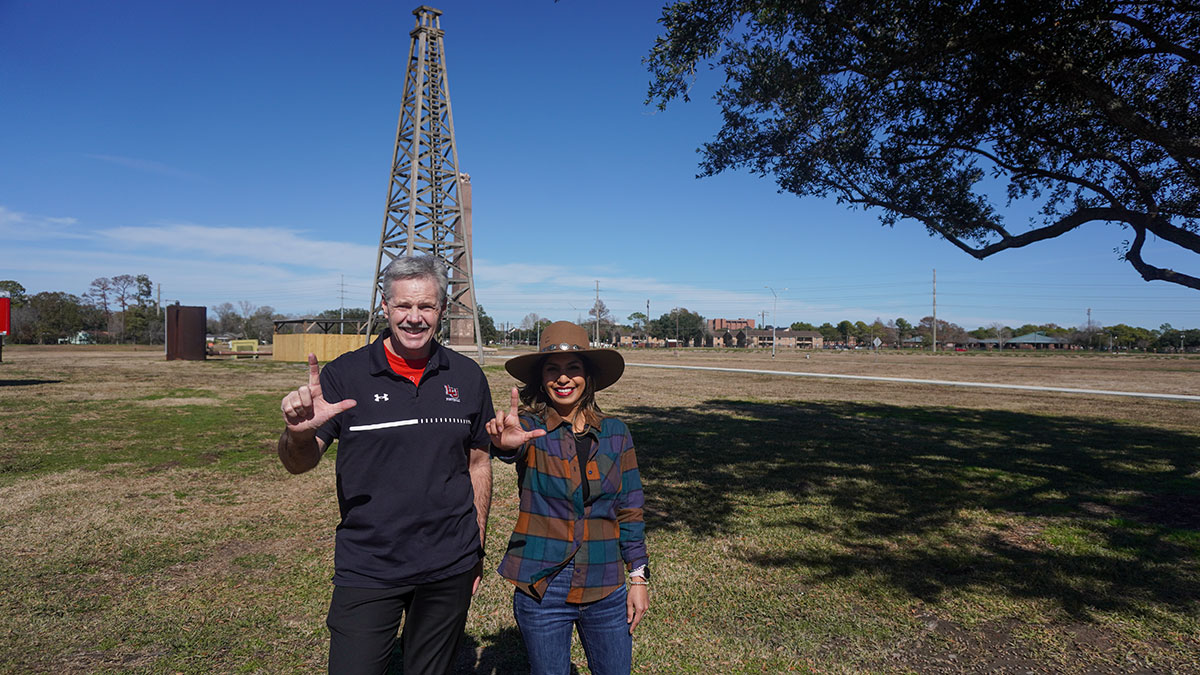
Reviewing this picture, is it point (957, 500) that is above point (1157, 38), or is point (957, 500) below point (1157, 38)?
below

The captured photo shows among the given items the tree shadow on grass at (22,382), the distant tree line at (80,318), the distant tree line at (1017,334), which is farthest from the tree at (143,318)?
the distant tree line at (1017,334)

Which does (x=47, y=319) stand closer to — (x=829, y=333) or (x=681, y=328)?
(x=681, y=328)

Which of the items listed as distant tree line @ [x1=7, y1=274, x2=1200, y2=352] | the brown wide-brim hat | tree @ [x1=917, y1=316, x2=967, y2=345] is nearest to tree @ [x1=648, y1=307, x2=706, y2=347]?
distant tree line @ [x1=7, y1=274, x2=1200, y2=352]

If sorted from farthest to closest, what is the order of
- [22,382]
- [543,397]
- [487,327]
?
[487,327] → [22,382] → [543,397]

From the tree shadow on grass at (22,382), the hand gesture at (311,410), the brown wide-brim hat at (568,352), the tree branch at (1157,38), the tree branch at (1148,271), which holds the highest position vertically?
the tree branch at (1157,38)

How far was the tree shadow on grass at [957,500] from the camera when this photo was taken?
513 cm

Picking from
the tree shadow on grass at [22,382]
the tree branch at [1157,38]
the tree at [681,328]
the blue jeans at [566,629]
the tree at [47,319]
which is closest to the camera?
the blue jeans at [566,629]

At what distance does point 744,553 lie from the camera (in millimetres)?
5645

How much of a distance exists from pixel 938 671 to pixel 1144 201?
829 centimetres

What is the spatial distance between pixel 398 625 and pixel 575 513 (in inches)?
29.8

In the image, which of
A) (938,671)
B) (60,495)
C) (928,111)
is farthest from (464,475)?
(928,111)

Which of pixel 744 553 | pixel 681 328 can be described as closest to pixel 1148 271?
pixel 744 553

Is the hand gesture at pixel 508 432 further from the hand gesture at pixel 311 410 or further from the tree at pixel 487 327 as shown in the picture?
the tree at pixel 487 327

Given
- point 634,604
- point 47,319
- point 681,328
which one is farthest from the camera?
point 681,328
